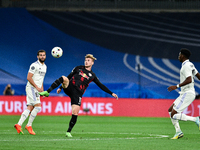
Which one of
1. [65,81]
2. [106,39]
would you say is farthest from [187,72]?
[106,39]

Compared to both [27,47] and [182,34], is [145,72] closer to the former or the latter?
[182,34]

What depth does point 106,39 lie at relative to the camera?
34.8 m

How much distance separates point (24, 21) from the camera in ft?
115

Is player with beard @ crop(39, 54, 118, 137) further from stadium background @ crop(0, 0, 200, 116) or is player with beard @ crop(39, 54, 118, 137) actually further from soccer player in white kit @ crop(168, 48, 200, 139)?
stadium background @ crop(0, 0, 200, 116)

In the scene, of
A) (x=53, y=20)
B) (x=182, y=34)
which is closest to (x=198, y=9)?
(x=182, y=34)

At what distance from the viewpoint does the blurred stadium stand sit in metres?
31.3

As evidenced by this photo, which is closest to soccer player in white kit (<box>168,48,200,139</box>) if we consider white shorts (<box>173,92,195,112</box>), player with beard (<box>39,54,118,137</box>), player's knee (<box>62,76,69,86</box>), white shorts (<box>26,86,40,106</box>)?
white shorts (<box>173,92,195,112</box>)

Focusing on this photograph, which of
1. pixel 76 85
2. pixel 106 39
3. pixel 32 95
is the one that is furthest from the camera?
pixel 106 39

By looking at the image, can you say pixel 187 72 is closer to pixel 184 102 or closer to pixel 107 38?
pixel 184 102

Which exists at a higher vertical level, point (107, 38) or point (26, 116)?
point (107, 38)

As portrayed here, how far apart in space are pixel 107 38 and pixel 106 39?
5.9 inches

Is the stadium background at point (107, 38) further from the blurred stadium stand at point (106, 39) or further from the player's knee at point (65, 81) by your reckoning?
the player's knee at point (65, 81)

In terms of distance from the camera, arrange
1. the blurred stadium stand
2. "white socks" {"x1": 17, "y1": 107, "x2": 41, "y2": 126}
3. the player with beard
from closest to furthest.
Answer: the player with beard < "white socks" {"x1": 17, "y1": 107, "x2": 41, "y2": 126} < the blurred stadium stand

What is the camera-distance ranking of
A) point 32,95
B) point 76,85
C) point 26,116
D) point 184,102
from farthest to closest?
point 32,95
point 26,116
point 76,85
point 184,102
